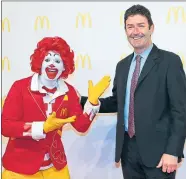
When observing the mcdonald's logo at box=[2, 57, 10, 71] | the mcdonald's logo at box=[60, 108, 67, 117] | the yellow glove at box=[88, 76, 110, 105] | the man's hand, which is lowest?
the man's hand

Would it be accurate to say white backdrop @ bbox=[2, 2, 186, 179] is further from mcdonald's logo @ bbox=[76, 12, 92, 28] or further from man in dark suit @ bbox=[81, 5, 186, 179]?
man in dark suit @ bbox=[81, 5, 186, 179]

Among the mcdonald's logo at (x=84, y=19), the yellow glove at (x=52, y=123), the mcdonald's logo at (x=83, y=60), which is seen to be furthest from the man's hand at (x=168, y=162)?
the mcdonald's logo at (x=84, y=19)

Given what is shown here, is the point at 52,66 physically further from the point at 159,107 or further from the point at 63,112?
the point at 159,107

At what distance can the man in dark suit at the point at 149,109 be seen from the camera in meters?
1.43

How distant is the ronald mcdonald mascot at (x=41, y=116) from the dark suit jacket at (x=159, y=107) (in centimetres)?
27

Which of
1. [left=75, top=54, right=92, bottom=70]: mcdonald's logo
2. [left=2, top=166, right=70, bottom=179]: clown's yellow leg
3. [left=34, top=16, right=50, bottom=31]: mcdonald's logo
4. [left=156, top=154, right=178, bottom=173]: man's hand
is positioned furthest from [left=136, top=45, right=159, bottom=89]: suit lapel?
[left=34, top=16, right=50, bottom=31]: mcdonald's logo

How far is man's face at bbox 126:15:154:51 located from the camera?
59.7 inches

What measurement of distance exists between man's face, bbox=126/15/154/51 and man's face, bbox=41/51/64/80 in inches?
14.1

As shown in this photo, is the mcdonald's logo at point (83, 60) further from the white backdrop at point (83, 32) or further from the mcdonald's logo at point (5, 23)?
the mcdonald's logo at point (5, 23)

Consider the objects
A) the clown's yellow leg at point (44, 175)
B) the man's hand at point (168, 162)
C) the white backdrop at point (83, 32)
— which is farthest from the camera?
the white backdrop at point (83, 32)

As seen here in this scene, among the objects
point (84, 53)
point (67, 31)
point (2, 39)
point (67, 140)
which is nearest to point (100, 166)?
point (67, 140)

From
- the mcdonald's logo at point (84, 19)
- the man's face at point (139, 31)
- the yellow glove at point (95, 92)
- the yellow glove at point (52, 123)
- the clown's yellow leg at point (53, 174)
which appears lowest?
the clown's yellow leg at point (53, 174)

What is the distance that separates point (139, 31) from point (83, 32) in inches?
26.6

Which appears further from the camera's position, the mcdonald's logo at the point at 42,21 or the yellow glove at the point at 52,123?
the mcdonald's logo at the point at 42,21
